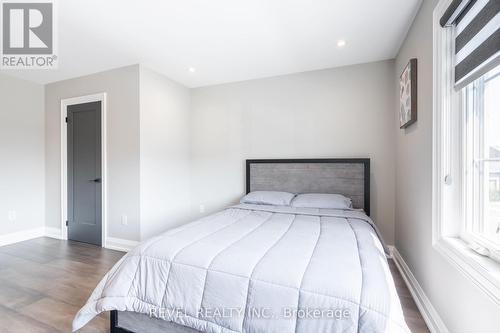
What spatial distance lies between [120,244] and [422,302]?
3321 millimetres

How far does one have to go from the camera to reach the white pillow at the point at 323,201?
8.69 ft

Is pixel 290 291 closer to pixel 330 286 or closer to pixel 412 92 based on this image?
pixel 330 286

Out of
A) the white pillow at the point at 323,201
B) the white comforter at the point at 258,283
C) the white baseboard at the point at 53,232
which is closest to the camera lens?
the white comforter at the point at 258,283

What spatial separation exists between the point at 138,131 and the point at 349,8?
2635 mm

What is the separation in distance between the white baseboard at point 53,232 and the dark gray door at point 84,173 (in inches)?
9.8

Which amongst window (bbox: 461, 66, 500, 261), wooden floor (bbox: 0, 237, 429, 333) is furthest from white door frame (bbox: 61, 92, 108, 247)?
window (bbox: 461, 66, 500, 261)

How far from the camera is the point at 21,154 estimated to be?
3467 mm

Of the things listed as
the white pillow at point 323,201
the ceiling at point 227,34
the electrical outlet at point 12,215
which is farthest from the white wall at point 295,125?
the electrical outlet at point 12,215

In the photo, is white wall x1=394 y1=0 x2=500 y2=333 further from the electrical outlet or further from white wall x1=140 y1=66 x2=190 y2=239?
the electrical outlet

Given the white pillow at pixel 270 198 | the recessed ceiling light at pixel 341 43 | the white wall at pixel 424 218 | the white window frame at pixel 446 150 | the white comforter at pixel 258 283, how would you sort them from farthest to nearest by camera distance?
1. the white pillow at pixel 270 198
2. the recessed ceiling light at pixel 341 43
3. the white window frame at pixel 446 150
4. the white wall at pixel 424 218
5. the white comforter at pixel 258 283

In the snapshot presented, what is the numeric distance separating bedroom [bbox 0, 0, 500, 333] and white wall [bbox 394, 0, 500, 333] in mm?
16

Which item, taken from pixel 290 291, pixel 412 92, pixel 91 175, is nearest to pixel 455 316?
pixel 290 291

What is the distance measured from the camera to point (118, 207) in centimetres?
313

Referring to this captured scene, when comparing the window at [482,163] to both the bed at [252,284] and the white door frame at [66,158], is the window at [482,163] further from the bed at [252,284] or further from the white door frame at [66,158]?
the white door frame at [66,158]
